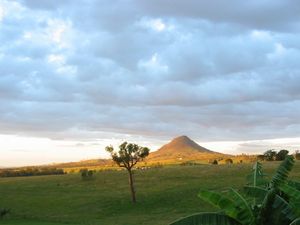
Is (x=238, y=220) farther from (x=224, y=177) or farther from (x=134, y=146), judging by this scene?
(x=224, y=177)

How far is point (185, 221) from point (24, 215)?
121 ft

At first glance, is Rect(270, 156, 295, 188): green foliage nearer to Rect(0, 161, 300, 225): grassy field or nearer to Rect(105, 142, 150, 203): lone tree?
Rect(0, 161, 300, 225): grassy field

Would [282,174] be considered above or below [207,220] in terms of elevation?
above

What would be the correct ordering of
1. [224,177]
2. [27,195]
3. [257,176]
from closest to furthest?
[257,176] → [224,177] → [27,195]

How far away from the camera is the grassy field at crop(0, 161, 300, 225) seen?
42219 mm

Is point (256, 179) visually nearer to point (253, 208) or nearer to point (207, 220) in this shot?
point (253, 208)

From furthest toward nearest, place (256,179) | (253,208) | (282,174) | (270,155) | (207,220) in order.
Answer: (270,155), (256,179), (282,174), (253,208), (207,220)

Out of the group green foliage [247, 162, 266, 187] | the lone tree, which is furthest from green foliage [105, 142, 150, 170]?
green foliage [247, 162, 266, 187]

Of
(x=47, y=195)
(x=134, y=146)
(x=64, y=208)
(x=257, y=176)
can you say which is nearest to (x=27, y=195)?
(x=47, y=195)

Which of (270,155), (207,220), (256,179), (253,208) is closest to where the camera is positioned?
(207,220)

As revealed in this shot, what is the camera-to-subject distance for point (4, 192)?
220 ft

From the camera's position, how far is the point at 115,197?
5312 centimetres

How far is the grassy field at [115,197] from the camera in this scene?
42.2 metres

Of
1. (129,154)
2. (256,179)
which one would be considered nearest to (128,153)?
(129,154)
